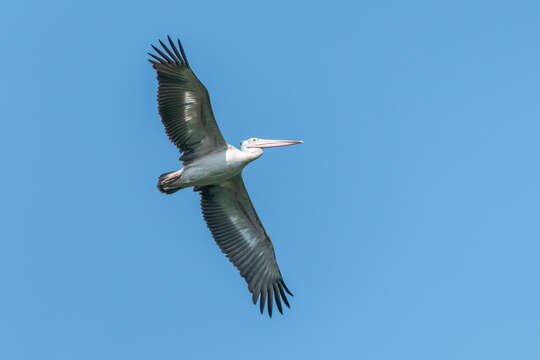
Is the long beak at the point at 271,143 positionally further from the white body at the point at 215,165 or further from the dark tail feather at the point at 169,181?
the dark tail feather at the point at 169,181

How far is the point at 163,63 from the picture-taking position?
17328 mm

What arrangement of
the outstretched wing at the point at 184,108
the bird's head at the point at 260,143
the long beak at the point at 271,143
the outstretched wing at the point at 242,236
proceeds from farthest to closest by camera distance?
1. the outstretched wing at the point at 242,236
2. the long beak at the point at 271,143
3. the bird's head at the point at 260,143
4. the outstretched wing at the point at 184,108

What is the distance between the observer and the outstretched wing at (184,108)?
1733cm

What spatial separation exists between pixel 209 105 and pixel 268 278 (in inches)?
170

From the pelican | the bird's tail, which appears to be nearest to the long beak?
the pelican

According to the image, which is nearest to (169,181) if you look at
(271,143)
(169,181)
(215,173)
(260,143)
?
(169,181)

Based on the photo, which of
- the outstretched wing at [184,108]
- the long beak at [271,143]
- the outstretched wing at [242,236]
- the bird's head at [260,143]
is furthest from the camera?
the outstretched wing at [242,236]

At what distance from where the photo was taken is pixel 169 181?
18125 mm

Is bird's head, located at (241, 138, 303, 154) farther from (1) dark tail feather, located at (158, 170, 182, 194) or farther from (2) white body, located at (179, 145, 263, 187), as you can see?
(1) dark tail feather, located at (158, 170, 182, 194)

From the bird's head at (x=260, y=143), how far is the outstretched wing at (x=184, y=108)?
48cm

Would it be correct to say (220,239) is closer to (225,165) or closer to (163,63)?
(225,165)

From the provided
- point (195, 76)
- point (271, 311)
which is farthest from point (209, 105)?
point (271, 311)

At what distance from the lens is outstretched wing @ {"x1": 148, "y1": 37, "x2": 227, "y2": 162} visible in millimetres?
17328

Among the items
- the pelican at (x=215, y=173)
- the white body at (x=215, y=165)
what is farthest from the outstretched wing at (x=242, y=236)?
the white body at (x=215, y=165)
